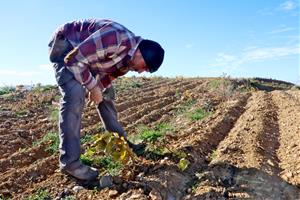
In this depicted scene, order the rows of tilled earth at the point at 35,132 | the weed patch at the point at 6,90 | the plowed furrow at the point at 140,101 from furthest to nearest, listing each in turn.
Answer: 1. the weed patch at the point at 6,90
2. the plowed furrow at the point at 140,101
3. the rows of tilled earth at the point at 35,132

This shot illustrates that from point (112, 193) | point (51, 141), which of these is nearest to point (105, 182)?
point (112, 193)

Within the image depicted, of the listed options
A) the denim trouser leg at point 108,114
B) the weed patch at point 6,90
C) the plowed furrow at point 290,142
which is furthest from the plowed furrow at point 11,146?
the weed patch at point 6,90

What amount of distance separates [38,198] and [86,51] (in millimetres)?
1268

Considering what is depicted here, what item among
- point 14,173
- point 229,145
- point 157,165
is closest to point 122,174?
point 157,165

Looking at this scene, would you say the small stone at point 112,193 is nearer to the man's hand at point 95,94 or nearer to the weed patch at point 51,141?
the man's hand at point 95,94

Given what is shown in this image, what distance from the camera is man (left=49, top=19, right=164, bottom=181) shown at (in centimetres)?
408

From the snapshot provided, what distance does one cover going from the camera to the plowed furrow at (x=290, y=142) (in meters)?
4.65

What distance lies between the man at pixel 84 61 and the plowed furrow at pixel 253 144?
1.41 meters

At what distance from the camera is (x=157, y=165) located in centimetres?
457

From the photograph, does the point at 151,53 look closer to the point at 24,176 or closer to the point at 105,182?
the point at 105,182

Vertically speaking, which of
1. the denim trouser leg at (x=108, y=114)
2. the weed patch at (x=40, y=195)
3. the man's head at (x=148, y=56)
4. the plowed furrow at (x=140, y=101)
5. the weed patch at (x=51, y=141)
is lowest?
the weed patch at (x=40, y=195)

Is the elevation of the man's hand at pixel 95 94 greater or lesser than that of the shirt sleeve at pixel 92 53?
lesser

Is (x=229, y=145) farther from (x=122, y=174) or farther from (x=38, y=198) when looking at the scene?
(x=38, y=198)

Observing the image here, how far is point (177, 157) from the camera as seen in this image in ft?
16.0
